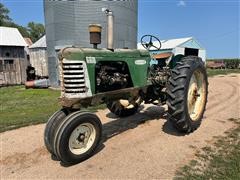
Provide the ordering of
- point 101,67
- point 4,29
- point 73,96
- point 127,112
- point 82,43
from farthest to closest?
point 4,29 < point 82,43 < point 127,112 < point 101,67 < point 73,96

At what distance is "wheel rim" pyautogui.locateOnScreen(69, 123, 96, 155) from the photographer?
3649 mm

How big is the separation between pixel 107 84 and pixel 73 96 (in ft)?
2.58

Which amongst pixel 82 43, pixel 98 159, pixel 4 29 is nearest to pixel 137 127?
pixel 98 159

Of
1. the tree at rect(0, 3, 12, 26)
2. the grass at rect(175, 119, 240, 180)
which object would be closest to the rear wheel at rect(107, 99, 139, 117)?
the grass at rect(175, 119, 240, 180)

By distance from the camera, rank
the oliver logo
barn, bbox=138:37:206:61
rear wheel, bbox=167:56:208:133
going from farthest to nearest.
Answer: barn, bbox=138:37:206:61, the oliver logo, rear wheel, bbox=167:56:208:133

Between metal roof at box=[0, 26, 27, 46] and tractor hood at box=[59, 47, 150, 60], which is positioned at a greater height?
metal roof at box=[0, 26, 27, 46]

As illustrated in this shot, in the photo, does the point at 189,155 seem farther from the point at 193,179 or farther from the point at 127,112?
the point at 127,112

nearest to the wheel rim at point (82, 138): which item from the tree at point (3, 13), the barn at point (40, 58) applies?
the barn at point (40, 58)

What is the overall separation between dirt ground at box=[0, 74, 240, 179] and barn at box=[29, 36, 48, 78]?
14.6 m

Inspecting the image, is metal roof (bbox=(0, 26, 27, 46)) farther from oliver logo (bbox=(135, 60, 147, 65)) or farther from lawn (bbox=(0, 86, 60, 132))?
oliver logo (bbox=(135, 60, 147, 65))

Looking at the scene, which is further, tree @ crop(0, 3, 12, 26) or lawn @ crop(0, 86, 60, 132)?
tree @ crop(0, 3, 12, 26)

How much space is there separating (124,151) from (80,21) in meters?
8.95

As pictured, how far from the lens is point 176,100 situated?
4.36m

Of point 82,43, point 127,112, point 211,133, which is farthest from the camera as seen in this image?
point 82,43
